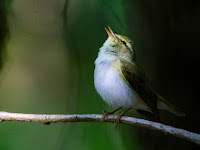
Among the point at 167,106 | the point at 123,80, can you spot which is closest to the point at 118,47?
the point at 123,80

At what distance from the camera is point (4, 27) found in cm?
113

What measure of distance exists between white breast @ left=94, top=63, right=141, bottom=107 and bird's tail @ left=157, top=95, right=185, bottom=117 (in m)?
0.11

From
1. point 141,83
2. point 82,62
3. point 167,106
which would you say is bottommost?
point 167,106

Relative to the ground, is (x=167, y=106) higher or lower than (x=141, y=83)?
lower

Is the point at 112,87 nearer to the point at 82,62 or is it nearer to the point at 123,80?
the point at 123,80

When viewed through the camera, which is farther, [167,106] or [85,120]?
[167,106]

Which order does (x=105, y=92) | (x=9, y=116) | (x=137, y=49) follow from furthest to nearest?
(x=137, y=49) < (x=105, y=92) < (x=9, y=116)

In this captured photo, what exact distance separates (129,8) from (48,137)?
0.69 meters

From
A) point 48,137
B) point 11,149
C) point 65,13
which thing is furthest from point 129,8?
point 11,149

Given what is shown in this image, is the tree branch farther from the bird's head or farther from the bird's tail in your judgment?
the bird's head

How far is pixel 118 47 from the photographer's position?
118 centimetres

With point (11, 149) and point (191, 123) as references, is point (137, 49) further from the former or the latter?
point (11, 149)

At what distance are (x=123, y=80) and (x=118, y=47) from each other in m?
0.15

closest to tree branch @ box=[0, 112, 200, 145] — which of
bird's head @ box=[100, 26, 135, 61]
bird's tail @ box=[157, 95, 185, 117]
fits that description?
bird's tail @ box=[157, 95, 185, 117]
